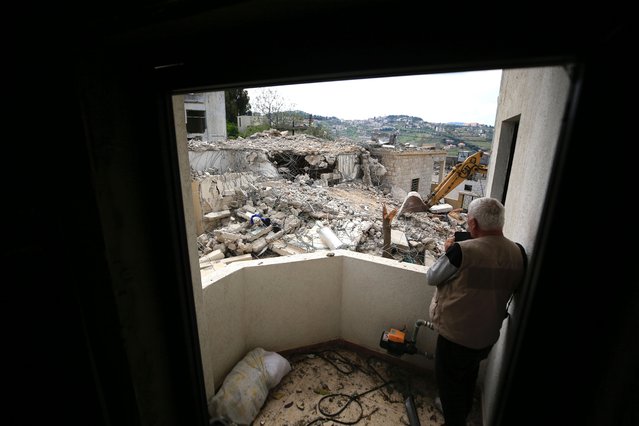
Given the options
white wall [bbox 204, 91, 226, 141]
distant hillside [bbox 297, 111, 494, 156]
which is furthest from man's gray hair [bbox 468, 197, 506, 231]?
white wall [bbox 204, 91, 226, 141]

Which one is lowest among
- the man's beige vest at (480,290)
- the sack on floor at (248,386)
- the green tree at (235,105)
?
the sack on floor at (248,386)

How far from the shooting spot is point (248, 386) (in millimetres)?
2391

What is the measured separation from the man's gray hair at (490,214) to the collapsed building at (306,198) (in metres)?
2.67

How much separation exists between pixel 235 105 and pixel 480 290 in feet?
88.8

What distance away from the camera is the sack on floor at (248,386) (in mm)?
2248

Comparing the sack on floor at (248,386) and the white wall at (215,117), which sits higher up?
the white wall at (215,117)

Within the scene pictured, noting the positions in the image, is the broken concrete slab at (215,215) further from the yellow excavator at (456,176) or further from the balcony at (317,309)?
the balcony at (317,309)

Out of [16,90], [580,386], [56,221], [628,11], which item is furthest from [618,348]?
[16,90]

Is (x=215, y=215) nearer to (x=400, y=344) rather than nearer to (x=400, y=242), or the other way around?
(x=400, y=242)

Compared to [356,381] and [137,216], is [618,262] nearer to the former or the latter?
[137,216]

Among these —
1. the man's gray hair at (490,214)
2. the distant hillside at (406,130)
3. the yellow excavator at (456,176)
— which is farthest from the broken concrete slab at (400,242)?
the distant hillside at (406,130)

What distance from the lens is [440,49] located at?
0.62 m

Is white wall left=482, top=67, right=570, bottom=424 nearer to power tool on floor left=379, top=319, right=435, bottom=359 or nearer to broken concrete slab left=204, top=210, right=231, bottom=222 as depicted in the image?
power tool on floor left=379, top=319, right=435, bottom=359

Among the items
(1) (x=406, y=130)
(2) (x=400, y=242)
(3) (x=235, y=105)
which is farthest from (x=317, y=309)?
(3) (x=235, y=105)
